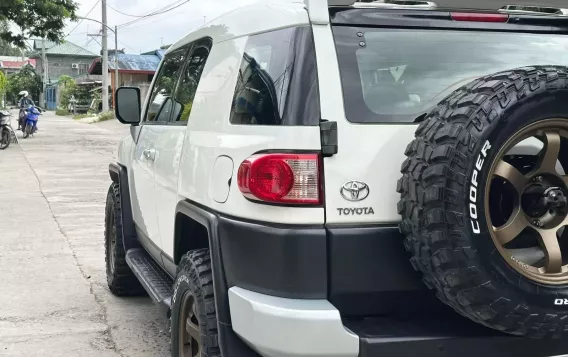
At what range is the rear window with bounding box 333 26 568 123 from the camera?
8.14 feet

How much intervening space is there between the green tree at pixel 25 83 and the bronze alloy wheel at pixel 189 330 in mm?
76070

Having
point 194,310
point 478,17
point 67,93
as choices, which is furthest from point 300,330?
point 67,93

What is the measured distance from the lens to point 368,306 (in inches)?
94.5

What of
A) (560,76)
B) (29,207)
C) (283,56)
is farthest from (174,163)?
(29,207)

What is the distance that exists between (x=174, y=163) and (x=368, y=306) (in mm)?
1389

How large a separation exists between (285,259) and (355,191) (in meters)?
0.35

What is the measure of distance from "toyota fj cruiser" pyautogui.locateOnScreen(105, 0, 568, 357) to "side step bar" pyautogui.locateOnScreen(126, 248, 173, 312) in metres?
0.73

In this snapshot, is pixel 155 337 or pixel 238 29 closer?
pixel 238 29

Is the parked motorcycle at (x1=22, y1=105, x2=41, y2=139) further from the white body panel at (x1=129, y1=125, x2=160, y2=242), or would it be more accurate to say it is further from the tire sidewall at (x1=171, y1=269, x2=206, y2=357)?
the tire sidewall at (x1=171, y1=269, x2=206, y2=357)

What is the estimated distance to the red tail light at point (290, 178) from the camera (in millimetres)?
2328

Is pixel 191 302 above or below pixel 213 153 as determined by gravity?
below

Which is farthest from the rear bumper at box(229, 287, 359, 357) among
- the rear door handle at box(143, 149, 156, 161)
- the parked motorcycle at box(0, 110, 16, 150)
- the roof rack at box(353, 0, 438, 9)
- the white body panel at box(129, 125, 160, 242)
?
the parked motorcycle at box(0, 110, 16, 150)

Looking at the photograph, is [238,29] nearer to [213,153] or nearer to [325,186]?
[213,153]

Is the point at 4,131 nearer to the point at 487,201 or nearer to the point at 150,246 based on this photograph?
the point at 150,246
